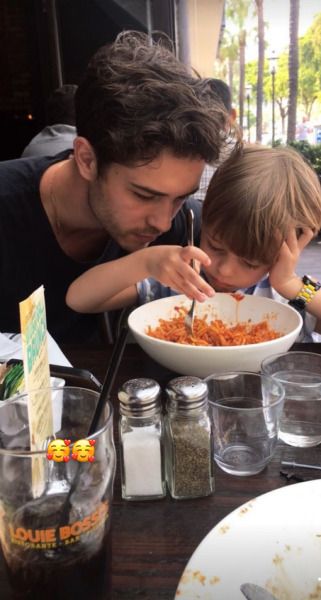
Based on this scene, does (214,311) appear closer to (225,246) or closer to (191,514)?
(225,246)

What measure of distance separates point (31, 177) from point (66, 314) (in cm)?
48

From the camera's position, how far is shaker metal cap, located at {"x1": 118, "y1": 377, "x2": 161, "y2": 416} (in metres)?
0.70

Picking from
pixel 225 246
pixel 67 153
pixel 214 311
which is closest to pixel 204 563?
pixel 214 311

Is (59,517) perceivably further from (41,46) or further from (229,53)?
(229,53)

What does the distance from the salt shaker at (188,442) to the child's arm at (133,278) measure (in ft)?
1.42

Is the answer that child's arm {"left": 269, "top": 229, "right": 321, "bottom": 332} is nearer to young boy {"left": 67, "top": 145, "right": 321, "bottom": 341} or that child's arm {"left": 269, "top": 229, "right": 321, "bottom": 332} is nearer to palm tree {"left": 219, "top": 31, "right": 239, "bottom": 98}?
young boy {"left": 67, "top": 145, "right": 321, "bottom": 341}

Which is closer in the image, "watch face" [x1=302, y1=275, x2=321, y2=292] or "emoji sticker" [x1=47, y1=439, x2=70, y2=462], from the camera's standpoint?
"emoji sticker" [x1=47, y1=439, x2=70, y2=462]

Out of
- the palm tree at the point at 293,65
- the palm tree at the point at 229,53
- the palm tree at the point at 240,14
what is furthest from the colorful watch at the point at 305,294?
the palm tree at the point at 229,53

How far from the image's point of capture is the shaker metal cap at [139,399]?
70 cm

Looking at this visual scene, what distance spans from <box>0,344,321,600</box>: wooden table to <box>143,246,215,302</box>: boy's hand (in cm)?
41

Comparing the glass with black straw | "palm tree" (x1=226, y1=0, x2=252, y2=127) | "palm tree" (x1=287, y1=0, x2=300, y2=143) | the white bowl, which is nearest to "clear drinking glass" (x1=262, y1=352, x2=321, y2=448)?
the white bowl

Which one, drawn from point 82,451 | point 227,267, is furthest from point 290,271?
point 82,451

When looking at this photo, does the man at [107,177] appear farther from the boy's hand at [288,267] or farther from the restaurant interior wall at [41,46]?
the restaurant interior wall at [41,46]

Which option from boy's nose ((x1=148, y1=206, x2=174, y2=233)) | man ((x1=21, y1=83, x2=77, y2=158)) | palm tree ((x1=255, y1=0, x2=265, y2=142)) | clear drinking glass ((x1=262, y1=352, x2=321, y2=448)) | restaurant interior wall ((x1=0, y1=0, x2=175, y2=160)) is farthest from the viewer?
palm tree ((x1=255, y1=0, x2=265, y2=142))
